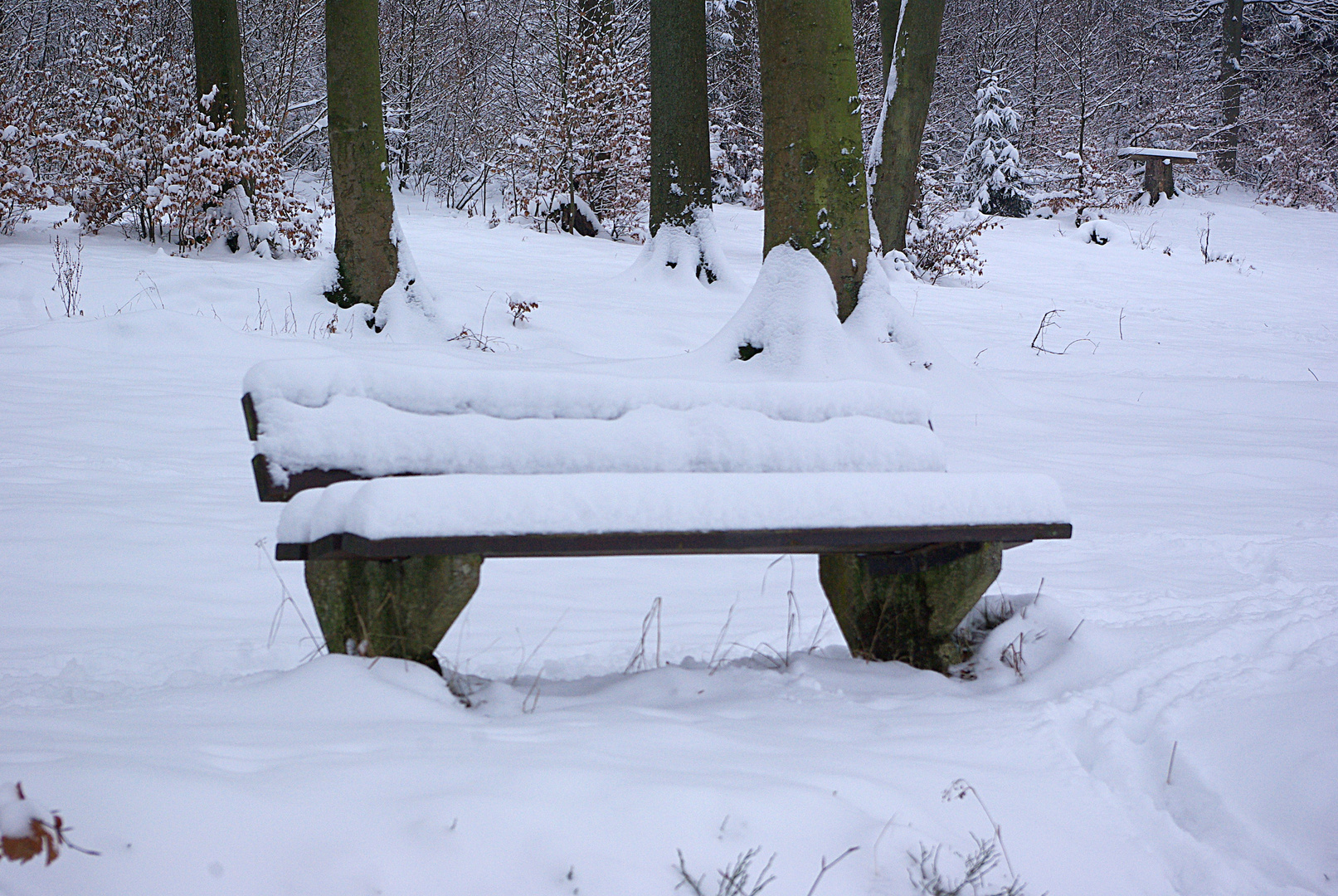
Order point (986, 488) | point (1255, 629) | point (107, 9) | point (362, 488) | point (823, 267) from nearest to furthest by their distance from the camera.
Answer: point (362, 488), point (986, 488), point (1255, 629), point (823, 267), point (107, 9)

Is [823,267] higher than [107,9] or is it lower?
lower

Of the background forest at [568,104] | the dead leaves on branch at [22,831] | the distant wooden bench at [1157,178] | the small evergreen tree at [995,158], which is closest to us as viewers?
the dead leaves on branch at [22,831]

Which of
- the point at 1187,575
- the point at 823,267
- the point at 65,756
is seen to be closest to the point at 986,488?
the point at 1187,575

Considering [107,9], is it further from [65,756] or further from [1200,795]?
[1200,795]

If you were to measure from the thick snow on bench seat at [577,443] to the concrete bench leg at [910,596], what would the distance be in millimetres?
272

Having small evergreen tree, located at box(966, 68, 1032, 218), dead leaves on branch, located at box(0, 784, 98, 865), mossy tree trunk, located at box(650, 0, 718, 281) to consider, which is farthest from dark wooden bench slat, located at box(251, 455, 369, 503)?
small evergreen tree, located at box(966, 68, 1032, 218)

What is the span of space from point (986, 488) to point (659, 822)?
1.15 metres

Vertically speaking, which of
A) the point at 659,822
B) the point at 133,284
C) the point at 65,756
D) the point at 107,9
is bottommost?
the point at 659,822

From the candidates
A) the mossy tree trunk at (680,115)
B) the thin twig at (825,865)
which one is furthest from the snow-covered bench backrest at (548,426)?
the mossy tree trunk at (680,115)

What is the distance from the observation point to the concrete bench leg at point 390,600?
1979 millimetres

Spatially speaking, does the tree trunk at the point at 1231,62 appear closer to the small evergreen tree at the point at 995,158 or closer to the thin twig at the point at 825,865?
the small evergreen tree at the point at 995,158

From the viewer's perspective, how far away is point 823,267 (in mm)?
5293

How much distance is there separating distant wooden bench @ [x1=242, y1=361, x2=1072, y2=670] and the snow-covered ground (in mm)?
183

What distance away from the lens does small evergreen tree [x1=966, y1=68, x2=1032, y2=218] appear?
2130 cm
